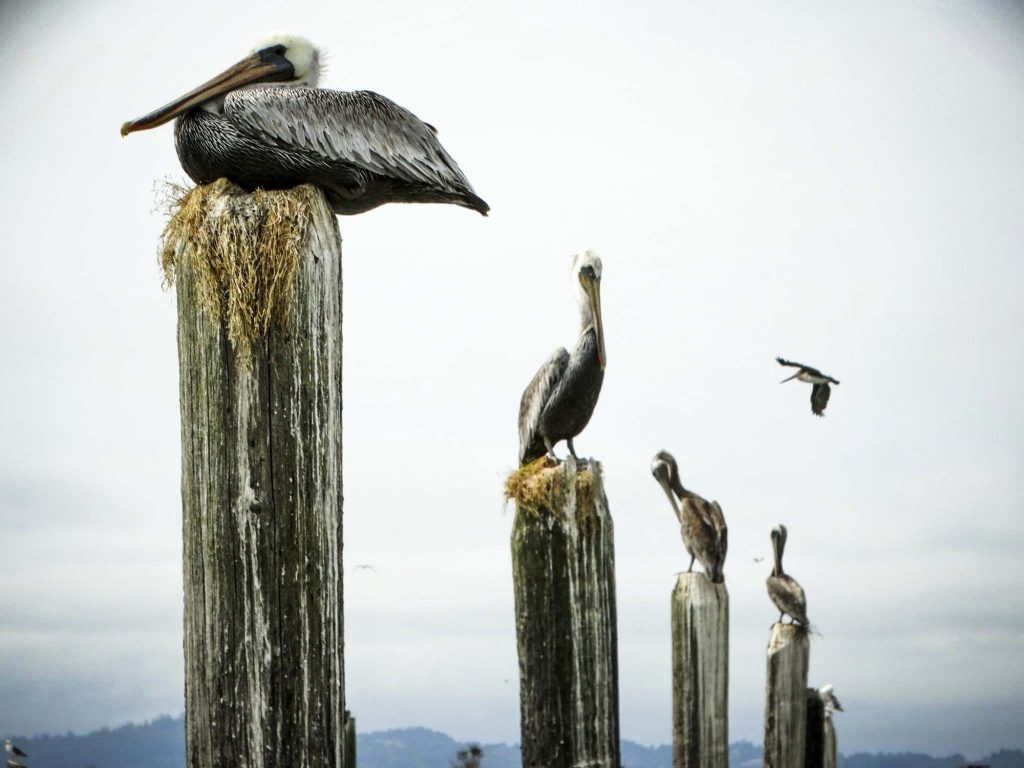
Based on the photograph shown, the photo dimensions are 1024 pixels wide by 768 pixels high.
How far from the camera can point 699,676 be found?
5.84 metres

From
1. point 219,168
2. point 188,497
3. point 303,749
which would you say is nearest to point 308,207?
point 219,168

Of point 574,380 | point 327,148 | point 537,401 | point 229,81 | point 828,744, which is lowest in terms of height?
point 828,744

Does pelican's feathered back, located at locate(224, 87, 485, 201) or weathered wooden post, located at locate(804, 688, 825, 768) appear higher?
pelican's feathered back, located at locate(224, 87, 485, 201)

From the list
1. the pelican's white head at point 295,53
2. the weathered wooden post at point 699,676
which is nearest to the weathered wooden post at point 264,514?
the pelican's white head at point 295,53

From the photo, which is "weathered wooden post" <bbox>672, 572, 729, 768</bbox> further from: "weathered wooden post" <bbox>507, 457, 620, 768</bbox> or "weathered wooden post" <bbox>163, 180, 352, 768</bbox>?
"weathered wooden post" <bbox>163, 180, 352, 768</bbox>

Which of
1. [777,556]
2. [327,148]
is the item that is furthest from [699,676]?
[327,148]

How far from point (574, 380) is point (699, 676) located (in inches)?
60.1

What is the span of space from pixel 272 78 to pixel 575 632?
1.95m

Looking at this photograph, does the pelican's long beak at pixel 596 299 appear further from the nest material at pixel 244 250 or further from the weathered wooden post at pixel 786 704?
the nest material at pixel 244 250

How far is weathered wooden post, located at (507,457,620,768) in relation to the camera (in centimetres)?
391

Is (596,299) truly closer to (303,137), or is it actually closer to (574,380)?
(574,380)

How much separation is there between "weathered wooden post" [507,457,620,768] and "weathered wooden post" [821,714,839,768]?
3861 mm

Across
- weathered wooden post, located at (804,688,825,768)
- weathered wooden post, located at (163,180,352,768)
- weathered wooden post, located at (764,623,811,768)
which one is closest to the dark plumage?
weathered wooden post, located at (163,180,352,768)

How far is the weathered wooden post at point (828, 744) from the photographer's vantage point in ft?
24.5
